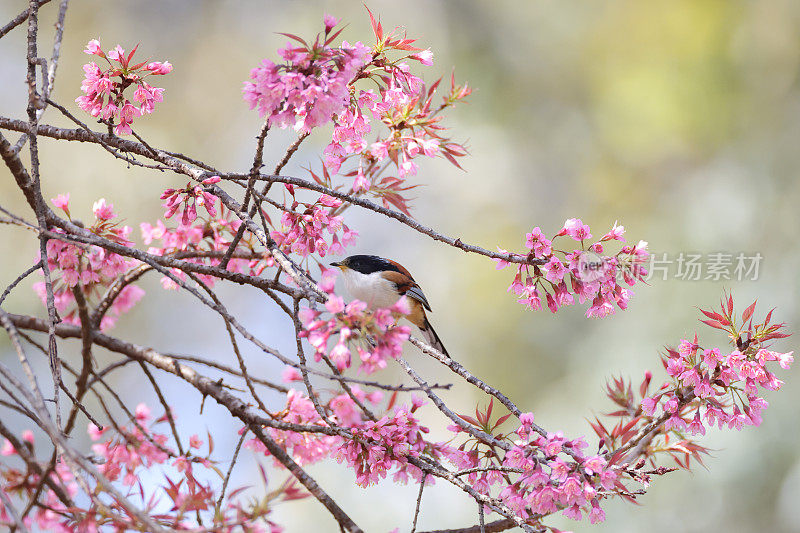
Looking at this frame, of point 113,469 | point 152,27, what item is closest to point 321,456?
point 113,469

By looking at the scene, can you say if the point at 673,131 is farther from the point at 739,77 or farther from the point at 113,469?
the point at 113,469

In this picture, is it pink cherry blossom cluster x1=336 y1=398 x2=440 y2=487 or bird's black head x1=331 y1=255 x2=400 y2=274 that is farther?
bird's black head x1=331 y1=255 x2=400 y2=274

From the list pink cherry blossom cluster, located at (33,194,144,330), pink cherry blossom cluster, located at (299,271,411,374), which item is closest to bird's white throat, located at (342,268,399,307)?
pink cherry blossom cluster, located at (33,194,144,330)

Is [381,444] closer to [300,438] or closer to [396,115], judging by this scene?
[300,438]

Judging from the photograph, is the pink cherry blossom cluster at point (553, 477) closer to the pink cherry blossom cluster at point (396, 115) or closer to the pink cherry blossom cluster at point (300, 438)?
the pink cherry blossom cluster at point (300, 438)

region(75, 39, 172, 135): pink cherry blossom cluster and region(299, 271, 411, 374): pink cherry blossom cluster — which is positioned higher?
region(75, 39, 172, 135): pink cherry blossom cluster

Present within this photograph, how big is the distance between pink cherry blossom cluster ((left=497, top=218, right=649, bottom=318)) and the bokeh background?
2.99 m

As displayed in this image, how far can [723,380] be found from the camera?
1669 mm

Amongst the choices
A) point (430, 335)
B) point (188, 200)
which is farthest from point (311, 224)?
point (430, 335)

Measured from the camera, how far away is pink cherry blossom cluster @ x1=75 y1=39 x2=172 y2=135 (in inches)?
66.5

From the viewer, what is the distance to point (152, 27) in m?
8.18

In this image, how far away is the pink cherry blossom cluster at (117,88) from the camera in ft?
5.54

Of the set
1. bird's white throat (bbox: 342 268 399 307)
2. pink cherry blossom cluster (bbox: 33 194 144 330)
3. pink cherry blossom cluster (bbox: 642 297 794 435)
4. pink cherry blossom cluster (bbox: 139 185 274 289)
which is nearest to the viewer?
pink cherry blossom cluster (bbox: 642 297 794 435)

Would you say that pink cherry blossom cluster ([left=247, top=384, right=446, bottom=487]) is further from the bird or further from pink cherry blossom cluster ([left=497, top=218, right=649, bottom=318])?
the bird
